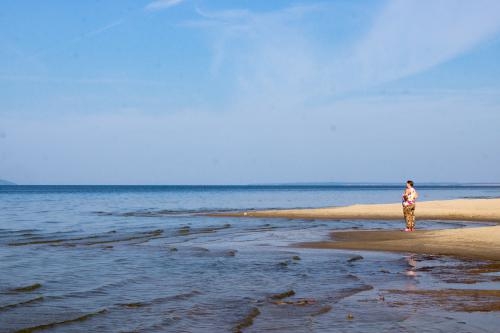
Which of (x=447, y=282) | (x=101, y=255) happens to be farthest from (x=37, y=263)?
(x=447, y=282)

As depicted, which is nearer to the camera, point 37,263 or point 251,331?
point 251,331

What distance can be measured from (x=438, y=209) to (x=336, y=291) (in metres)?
32.5

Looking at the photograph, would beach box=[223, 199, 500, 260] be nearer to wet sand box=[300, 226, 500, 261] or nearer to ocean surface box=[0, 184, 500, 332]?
wet sand box=[300, 226, 500, 261]

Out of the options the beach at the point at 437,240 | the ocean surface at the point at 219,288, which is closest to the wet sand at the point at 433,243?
the beach at the point at 437,240

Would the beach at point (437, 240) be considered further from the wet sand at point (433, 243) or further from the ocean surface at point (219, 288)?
the ocean surface at point (219, 288)

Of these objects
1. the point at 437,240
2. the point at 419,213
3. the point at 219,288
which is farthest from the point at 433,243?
the point at 419,213

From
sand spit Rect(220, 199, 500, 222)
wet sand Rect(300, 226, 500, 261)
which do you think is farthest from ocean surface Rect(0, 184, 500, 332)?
sand spit Rect(220, 199, 500, 222)

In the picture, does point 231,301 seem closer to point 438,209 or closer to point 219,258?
point 219,258

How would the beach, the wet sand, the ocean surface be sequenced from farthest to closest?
the beach
the wet sand
the ocean surface

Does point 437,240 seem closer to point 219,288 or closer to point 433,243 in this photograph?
point 433,243

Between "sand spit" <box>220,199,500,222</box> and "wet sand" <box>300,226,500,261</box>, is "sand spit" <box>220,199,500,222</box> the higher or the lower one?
the higher one

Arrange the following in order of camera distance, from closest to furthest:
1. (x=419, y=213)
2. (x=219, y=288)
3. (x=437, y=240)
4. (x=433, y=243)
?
1. (x=219, y=288)
2. (x=433, y=243)
3. (x=437, y=240)
4. (x=419, y=213)

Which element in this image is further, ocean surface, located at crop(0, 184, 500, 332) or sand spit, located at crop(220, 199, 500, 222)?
sand spit, located at crop(220, 199, 500, 222)

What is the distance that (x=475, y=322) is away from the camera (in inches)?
371
